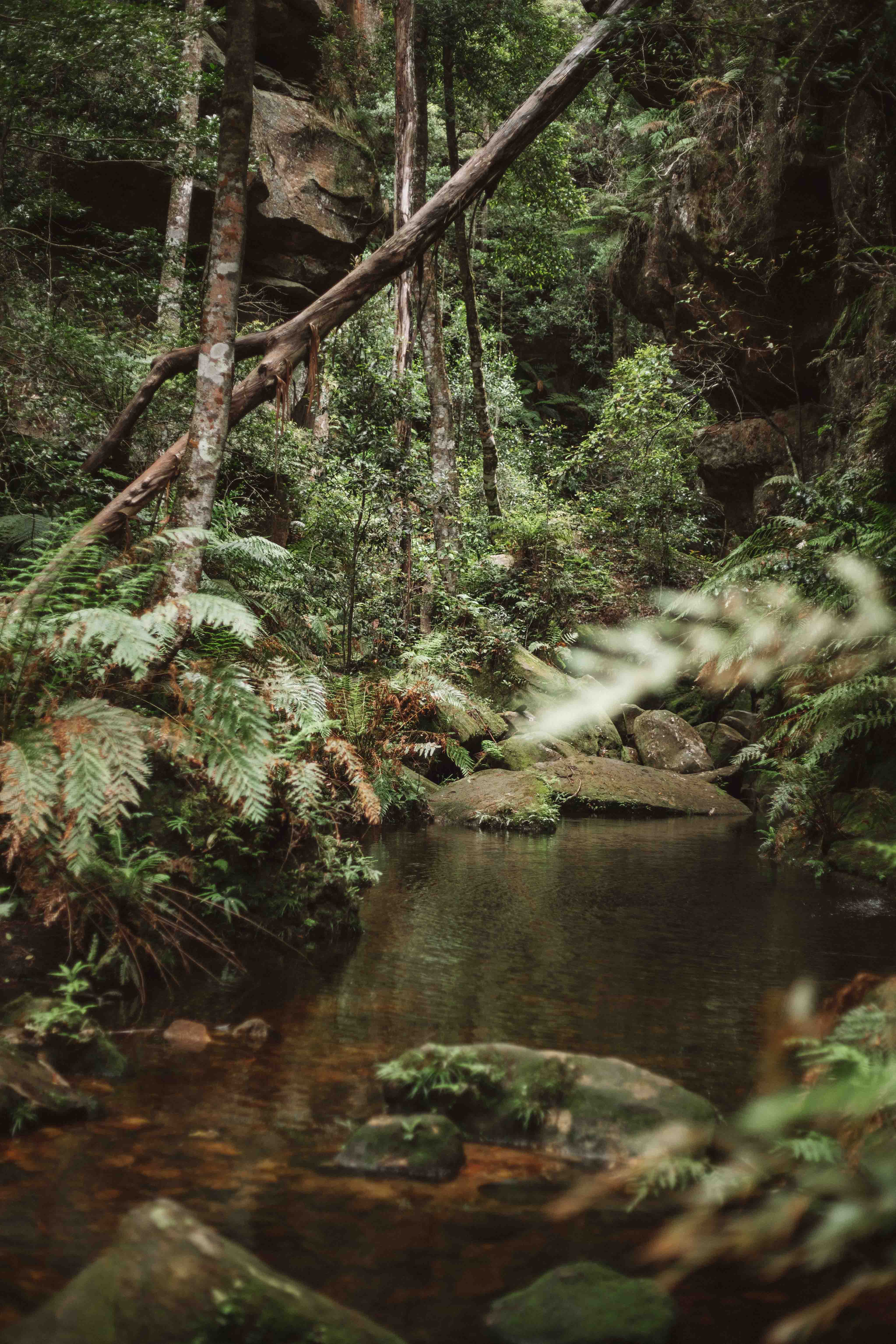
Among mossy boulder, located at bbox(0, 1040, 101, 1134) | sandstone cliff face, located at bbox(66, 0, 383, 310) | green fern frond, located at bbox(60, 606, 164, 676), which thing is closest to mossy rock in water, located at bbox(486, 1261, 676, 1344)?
mossy boulder, located at bbox(0, 1040, 101, 1134)

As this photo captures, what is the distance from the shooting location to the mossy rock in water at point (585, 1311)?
1.69 m

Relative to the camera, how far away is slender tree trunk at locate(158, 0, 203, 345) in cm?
904

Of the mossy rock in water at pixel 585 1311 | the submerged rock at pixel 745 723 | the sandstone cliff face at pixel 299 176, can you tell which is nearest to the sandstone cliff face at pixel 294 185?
the sandstone cliff face at pixel 299 176

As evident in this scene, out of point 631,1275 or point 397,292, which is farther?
point 397,292

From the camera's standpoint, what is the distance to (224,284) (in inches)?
234

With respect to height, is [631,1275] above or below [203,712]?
below

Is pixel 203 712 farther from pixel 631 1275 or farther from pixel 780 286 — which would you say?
pixel 780 286

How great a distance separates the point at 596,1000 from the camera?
369cm

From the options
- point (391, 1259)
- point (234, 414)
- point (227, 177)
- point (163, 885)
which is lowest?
point (391, 1259)

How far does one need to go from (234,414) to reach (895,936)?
5538 mm

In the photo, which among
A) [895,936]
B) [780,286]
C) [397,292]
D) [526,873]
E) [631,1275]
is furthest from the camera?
[397,292]

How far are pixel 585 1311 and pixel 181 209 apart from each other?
14.0m

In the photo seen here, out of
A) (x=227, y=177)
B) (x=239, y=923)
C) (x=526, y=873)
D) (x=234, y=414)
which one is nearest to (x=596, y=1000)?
(x=239, y=923)

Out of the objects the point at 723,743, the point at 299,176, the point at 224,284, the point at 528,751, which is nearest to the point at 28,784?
the point at 224,284
